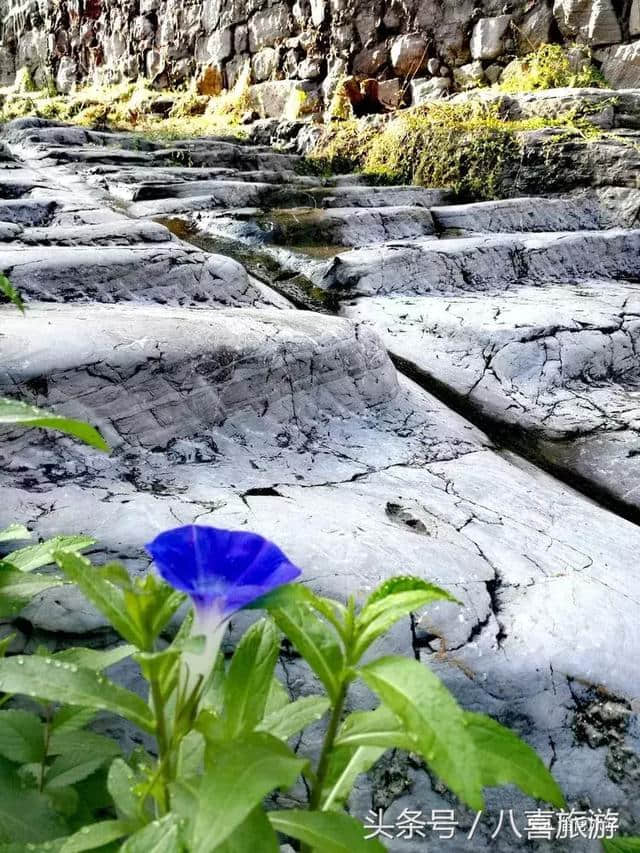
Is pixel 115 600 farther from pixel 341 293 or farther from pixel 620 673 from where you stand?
pixel 341 293

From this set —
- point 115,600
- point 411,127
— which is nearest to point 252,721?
point 115,600

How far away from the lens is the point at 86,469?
1842mm

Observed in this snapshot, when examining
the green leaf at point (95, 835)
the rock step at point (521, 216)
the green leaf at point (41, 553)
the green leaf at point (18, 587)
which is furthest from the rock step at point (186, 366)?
the rock step at point (521, 216)

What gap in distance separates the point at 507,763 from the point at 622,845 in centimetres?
68

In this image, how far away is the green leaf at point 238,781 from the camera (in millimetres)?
505

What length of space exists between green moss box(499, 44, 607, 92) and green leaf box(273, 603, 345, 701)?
8.63m

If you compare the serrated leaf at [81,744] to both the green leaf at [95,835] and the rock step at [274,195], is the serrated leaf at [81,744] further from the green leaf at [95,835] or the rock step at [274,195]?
the rock step at [274,195]

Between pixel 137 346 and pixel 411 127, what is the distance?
5503mm

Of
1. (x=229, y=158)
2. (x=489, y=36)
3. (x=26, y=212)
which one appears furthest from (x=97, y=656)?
(x=489, y=36)

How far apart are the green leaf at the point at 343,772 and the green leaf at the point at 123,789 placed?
8.1 inches

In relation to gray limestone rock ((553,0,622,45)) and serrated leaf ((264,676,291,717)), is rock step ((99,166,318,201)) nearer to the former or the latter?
gray limestone rock ((553,0,622,45))

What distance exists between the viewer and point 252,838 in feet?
1.91

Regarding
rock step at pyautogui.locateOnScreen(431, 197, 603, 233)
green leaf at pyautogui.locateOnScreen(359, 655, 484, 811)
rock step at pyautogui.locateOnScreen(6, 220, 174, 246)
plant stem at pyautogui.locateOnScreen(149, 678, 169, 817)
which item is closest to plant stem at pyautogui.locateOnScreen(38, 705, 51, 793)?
plant stem at pyautogui.locateOnScreen(149, 678, 169, 817)

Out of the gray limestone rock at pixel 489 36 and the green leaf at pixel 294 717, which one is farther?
the gray limestone rock at pixel 489 36
